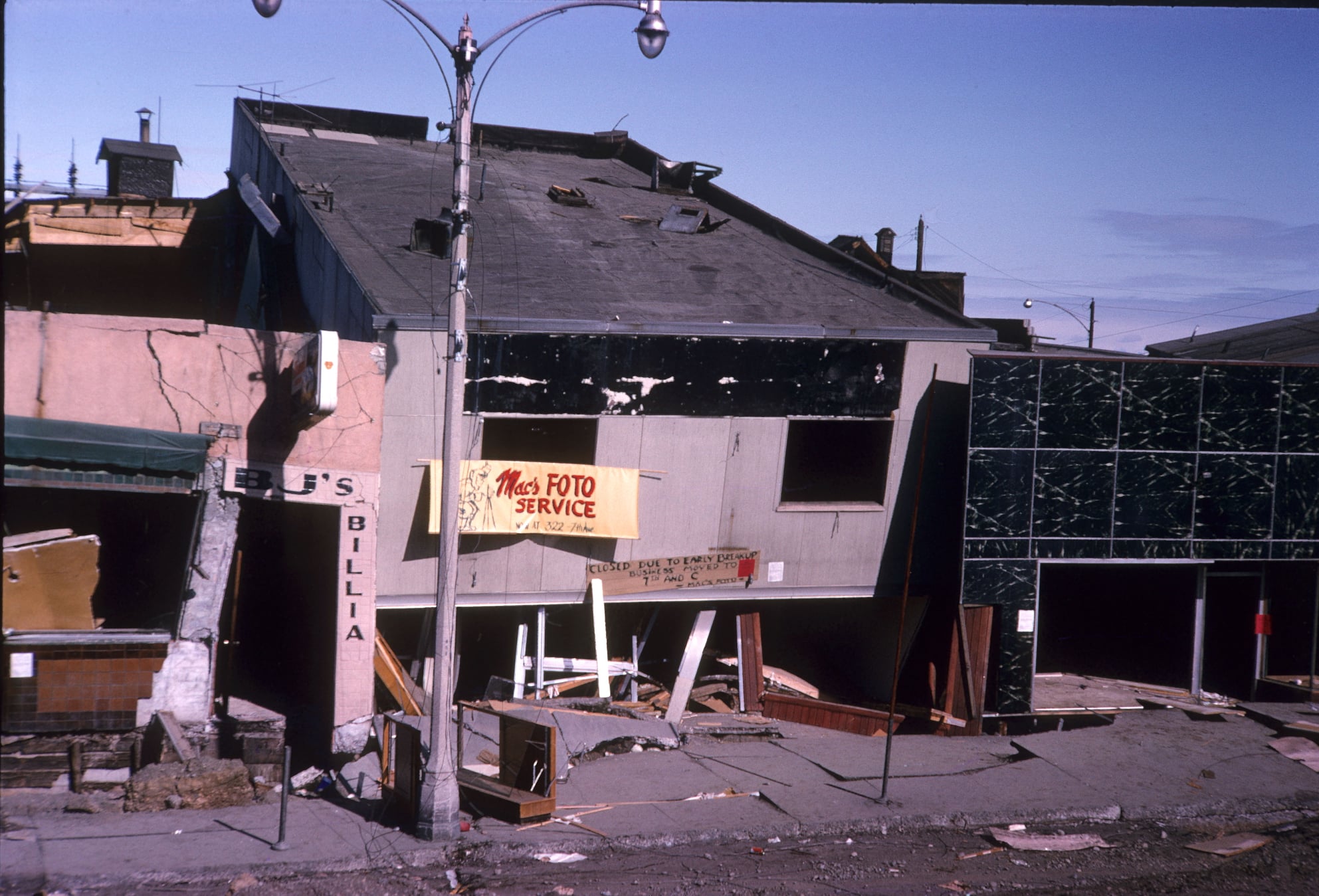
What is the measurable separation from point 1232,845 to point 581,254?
1404 cm

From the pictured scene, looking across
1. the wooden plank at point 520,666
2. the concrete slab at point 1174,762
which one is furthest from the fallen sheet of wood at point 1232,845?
the wooden plank at point 520,666

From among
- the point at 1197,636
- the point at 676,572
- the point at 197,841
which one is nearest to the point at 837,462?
the point at 676,572

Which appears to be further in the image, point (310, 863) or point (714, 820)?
point (714, 820)

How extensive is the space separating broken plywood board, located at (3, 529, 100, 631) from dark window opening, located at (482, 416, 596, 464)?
5.99 metres

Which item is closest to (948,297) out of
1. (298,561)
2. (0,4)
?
(298,561)

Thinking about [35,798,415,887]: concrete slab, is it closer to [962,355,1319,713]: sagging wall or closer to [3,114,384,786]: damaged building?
[3,114,384,786]: damaged building

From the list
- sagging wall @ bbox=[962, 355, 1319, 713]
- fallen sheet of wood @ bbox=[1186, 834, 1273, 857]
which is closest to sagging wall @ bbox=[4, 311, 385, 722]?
sagging wall @ bbox=[962, 355, 1319, 713]

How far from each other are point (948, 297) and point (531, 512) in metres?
21.3

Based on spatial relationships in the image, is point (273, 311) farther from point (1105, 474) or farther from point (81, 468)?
point (1105, 474)

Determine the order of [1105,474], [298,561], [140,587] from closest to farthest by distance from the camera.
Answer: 1. [140,587]
2. [298,561]
3. [1105,474]

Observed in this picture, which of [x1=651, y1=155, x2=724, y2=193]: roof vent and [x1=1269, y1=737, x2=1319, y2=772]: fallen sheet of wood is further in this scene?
[x1=651, y1=155, x2=724, y2=193]: roof vent

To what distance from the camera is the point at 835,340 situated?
57.2ft

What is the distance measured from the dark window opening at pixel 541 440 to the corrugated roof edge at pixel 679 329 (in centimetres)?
164

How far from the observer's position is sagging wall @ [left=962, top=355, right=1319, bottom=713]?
17.8 metres
